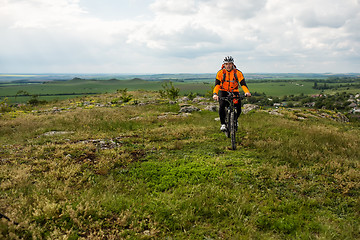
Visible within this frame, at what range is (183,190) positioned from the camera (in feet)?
17.5

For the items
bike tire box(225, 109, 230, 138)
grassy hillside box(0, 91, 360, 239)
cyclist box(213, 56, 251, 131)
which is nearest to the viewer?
grassy hillside box(0, 91, 360, 239)

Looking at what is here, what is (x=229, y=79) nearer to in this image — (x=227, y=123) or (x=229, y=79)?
(x=229, y=79)

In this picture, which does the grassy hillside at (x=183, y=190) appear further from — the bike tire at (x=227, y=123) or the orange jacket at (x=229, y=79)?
the orange jacket at (x=229, y=79)

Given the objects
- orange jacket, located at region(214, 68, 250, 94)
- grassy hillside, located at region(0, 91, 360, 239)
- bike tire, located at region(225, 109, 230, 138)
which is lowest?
grassy hillside, located at region(0, 91, 360, 239)

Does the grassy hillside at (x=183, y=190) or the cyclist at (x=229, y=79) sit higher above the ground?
the cyclist at (x=229, y=79)

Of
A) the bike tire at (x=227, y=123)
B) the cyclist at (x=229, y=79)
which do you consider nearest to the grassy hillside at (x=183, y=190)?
the bike tire at (x=227, y=123)

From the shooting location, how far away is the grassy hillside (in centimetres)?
396

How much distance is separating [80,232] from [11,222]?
1.23 metres

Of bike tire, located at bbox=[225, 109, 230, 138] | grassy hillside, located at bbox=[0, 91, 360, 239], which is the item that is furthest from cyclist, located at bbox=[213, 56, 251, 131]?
grassy hillside, located at bbox=[0, 91, 360, 239]

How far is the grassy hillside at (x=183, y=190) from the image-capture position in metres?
3.96

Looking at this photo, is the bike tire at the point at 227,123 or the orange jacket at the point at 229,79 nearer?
the orange jacket at the point at 229,79

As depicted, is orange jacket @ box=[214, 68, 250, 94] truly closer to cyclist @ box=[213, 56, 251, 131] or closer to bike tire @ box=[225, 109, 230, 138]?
cyclist @ box=[213, 56, 251, 131]

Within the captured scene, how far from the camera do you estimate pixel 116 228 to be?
3.92 m

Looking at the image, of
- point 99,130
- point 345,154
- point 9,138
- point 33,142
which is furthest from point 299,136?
point 9,138
